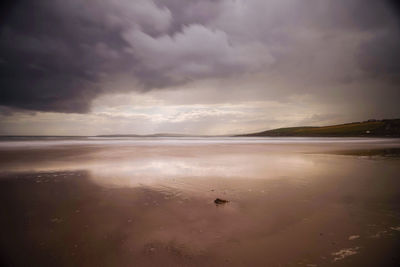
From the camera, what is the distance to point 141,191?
24.6ft

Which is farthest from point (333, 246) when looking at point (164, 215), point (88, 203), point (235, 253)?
point (88, 203)

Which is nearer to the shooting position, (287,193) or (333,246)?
(333,246)

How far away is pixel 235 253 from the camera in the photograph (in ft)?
11.6

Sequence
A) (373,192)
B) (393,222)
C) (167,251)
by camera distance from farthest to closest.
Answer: (373,192)
(393,222)
(167,251)

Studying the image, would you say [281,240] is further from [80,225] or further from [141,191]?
[141,191]

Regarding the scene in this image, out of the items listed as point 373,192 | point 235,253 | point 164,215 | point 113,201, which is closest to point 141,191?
point 113,201

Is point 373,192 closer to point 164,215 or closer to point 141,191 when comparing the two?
point 164,215

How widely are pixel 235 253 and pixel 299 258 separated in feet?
3.66

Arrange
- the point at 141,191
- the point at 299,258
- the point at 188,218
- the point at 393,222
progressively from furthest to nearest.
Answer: the point at 141,191 < the point at 188,218 < the point at 393,222 < the point at 299,258

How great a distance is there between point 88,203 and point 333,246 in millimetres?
6672

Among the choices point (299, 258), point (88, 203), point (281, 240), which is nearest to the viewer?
point (299, 258)

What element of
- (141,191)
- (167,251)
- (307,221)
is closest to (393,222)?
(307,221)

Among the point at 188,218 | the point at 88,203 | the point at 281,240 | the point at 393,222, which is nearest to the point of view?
the point at 281,240

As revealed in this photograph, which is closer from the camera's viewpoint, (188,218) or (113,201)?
(188,218)
